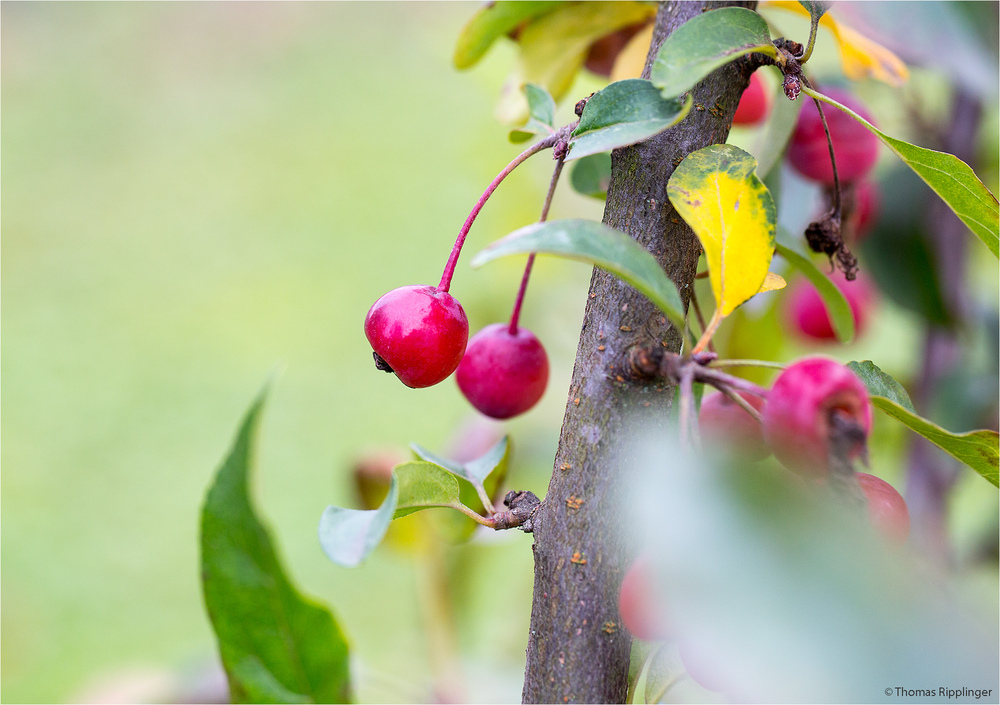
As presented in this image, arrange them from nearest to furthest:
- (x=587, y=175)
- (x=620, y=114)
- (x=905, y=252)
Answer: (x=620, y=114)
(x=587, y=175)
(x=905, y=252)

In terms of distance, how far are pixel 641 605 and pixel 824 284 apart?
276mm

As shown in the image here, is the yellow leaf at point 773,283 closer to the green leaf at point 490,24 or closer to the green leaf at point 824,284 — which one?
the green leaf at point 824,284

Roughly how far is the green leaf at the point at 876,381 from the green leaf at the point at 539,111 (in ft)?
0.73

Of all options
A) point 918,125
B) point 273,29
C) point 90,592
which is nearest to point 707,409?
point 918,125

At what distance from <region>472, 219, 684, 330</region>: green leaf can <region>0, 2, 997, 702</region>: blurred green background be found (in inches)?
25.8

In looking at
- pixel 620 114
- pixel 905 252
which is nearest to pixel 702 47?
pixel 620 114

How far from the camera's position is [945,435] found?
421mm

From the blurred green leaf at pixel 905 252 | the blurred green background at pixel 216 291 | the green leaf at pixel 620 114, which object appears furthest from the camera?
the blurred green background at pixel 216 291

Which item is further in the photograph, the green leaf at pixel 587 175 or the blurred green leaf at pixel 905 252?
the blurred green leaf at pixel 905 252

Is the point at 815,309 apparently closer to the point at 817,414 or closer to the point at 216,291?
the point at 817,414

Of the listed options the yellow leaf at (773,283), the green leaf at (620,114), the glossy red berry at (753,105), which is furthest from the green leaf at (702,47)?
the glossy red berry at (753,105)

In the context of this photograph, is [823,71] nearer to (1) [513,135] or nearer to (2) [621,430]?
(1) [513,135]

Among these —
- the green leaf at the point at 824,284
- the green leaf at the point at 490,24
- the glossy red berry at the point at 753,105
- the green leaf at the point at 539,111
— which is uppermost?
the glossy red berry at the point at 753,105

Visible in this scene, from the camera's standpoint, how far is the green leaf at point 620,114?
407 millimetres
